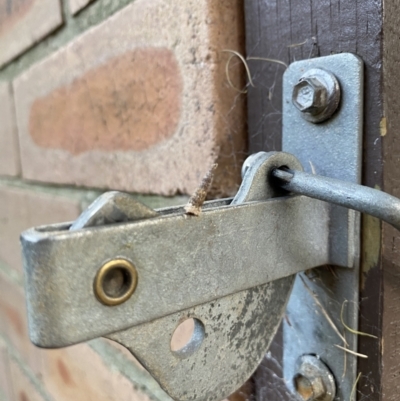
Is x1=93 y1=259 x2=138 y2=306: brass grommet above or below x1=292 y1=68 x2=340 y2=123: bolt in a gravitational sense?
below

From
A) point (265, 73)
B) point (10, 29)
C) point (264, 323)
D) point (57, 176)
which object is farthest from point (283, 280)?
point (10, 29)

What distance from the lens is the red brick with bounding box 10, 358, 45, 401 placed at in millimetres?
823

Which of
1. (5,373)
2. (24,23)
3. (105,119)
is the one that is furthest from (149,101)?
(5,373)

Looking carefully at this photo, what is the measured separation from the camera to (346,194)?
0.74ft

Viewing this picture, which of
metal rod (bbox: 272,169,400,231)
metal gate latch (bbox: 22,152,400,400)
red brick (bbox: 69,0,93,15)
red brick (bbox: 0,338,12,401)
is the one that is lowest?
red brick (bbox: 0,338,12,401)

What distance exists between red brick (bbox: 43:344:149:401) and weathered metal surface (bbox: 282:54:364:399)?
242 mm

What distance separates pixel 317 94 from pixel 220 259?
0.39 ft

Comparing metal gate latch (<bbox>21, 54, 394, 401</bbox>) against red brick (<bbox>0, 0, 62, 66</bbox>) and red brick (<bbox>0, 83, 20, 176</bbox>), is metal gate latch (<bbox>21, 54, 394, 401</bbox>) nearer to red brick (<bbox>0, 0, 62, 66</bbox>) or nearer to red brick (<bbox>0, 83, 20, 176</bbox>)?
red brick (<bbox>0, 0, 62, 66</bbox>)

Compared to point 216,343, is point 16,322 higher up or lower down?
lower down

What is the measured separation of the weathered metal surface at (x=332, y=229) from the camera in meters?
0.27

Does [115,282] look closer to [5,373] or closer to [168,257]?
[168,257]

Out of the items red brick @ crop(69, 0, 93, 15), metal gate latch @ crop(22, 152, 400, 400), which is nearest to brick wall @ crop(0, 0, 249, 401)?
red brick @ crop(69, 0, 93, 15)

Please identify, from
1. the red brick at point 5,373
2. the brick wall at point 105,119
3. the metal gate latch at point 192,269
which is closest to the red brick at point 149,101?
the brick wall at point 105,119

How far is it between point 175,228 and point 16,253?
2.17ft
